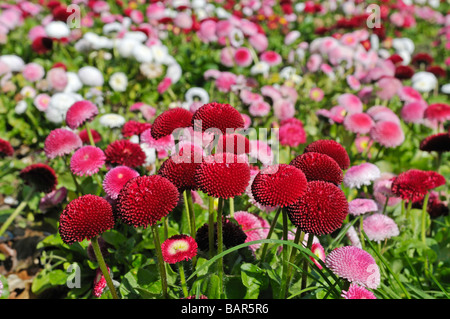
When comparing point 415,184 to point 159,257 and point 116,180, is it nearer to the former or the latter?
point 159,257

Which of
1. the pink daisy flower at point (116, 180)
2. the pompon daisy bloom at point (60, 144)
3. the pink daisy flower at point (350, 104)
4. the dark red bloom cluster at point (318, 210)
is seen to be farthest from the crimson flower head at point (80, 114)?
the pink daisy flower at point (350, 104)

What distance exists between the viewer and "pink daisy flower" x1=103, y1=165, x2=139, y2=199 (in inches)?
75.9

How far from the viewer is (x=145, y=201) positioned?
4.61 ft

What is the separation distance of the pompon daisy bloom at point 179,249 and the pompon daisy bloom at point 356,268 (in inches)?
20.8

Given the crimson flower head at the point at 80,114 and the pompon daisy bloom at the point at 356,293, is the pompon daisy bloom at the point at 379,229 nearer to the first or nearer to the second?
the pompon daisy bloom at the point at 356,293

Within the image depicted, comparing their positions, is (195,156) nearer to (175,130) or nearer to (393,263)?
(175,130)

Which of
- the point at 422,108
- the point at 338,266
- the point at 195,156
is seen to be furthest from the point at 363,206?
the point at 422,108

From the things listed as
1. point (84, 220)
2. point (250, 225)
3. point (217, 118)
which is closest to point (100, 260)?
point (84, 220)

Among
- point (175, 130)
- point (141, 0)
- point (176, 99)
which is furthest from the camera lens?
point (141, 0)

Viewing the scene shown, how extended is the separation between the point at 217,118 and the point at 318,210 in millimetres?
534

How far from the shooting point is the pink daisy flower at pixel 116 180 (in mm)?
1928

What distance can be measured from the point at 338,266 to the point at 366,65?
369cm

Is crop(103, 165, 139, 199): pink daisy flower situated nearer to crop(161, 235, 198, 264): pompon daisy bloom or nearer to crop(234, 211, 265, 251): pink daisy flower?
crop(161, 235, 198, 264): pompon daisy bloom
